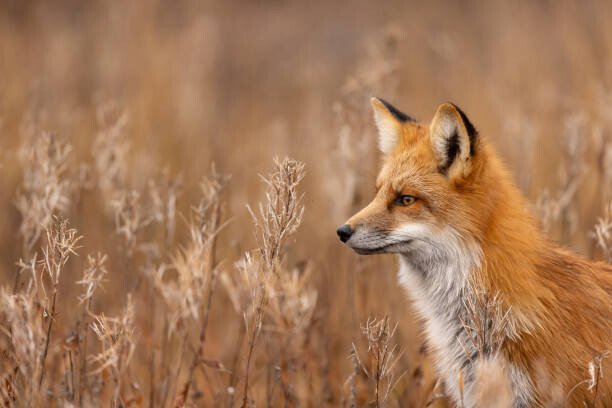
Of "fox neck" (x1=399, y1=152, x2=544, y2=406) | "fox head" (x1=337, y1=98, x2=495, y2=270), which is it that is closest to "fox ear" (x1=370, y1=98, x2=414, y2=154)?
"fox head" (x1=337, y1=98, x2=495, y2=270)

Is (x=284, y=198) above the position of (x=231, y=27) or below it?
below

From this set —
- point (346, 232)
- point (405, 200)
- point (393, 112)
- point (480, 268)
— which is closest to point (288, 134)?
point (393, 112)

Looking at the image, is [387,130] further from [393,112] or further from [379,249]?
[379,249]

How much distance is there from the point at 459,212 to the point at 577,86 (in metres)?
4.78

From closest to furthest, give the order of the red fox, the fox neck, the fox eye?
the red fox, the fox neck, the fox eye

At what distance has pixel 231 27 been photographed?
16.1m

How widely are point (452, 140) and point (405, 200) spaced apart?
0.37 m

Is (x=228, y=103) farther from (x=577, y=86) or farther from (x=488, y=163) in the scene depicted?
(x=488, y=163)

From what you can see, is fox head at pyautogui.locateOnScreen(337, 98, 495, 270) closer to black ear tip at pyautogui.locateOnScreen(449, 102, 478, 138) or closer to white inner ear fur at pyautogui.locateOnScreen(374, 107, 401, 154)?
black ear tip at pyautogui.locateOnScreen(449, 102, 478, 138)

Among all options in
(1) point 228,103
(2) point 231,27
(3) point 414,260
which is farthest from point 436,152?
(2) point 231,27

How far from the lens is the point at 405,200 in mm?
3615

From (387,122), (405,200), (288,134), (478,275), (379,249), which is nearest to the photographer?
(478,275)

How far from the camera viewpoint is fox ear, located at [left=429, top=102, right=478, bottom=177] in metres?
3.44

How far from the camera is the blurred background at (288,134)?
468cm
